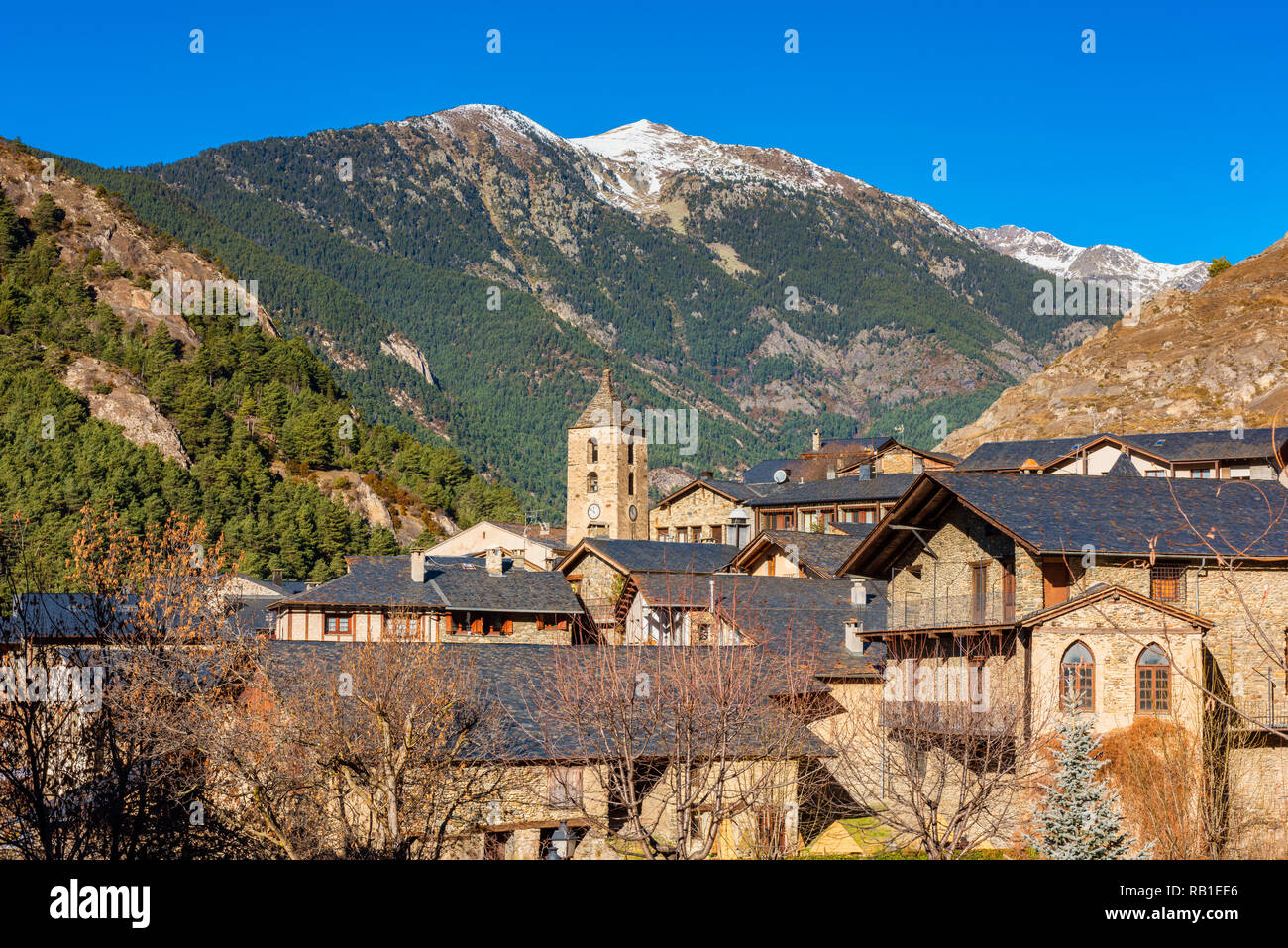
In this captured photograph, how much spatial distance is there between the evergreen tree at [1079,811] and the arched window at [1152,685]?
11.7ft

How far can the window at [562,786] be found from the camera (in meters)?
31.8

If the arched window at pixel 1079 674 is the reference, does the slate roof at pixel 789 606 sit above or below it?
above

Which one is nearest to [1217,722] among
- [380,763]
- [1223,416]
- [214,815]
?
[380,763]

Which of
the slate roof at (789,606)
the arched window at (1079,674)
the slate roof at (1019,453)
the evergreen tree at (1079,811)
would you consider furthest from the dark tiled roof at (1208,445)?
the evergreen tree at (1079,811)

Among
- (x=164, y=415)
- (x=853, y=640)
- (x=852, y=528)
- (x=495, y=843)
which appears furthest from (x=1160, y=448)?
(x=164, y=415)

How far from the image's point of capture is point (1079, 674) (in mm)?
35719

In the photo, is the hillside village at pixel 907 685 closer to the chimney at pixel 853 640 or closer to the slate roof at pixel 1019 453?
the chimney at pixel 853 640

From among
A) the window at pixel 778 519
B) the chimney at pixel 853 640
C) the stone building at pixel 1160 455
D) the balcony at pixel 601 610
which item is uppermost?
the stone building at pixel 1160 455

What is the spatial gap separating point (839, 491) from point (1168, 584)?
4736 cm

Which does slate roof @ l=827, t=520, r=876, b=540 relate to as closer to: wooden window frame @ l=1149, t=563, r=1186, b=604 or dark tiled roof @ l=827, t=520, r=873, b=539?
dark tiled roof @ l=827, t=520, r=873, b=539

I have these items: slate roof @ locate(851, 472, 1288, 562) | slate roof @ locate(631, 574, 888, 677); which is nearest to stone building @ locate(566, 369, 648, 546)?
slate roof @ locate(631, 574, 888, 677)

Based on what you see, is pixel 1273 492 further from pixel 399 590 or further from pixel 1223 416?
pixel 1223 416

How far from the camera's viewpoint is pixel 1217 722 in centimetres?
3544
